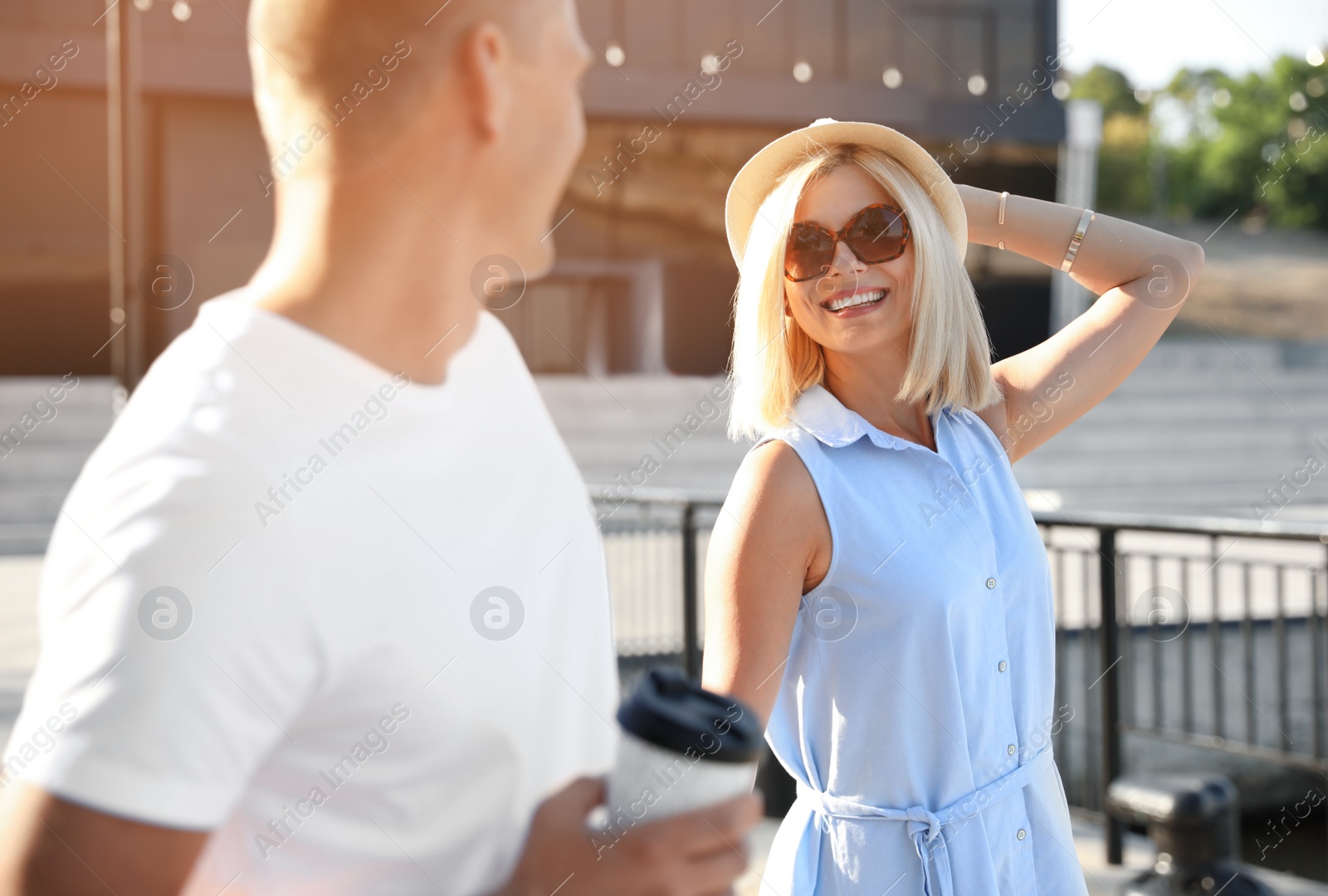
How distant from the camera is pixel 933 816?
176 cm

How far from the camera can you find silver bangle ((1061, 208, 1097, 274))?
2162mm

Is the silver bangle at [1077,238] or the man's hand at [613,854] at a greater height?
the silver bangle at [1077,238]

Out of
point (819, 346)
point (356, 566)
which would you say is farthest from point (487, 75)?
point (819, 346)

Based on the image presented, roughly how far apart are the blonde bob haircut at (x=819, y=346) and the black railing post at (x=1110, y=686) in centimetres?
280

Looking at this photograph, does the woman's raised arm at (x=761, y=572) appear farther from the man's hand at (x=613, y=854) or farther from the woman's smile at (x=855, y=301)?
the man's hand at (x=613, y=854)

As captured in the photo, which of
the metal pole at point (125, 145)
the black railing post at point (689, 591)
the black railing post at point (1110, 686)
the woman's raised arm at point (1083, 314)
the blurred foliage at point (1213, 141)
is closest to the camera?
the metal pole at point (125, 145)

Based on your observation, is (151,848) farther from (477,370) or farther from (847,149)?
(847,149)

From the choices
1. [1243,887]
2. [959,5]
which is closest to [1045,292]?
[959,5]

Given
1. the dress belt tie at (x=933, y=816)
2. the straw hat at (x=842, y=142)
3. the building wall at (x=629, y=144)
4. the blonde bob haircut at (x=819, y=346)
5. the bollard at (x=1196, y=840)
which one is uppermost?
the building wall at (x=629, y=144)

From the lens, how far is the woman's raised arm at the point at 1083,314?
213 cm

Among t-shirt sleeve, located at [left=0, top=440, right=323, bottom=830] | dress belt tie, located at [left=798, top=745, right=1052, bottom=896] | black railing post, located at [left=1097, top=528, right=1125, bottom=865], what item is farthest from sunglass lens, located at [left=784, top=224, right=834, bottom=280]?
black railing post, located at [left=1097, top=528, right=1125, bottom=865]

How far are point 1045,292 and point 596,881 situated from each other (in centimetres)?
Result: 2215

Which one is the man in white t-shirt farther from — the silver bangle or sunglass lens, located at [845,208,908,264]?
the silver bangle

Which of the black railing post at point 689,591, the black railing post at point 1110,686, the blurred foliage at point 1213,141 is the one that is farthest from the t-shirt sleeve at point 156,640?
the blurred foliage at point 1213,141
